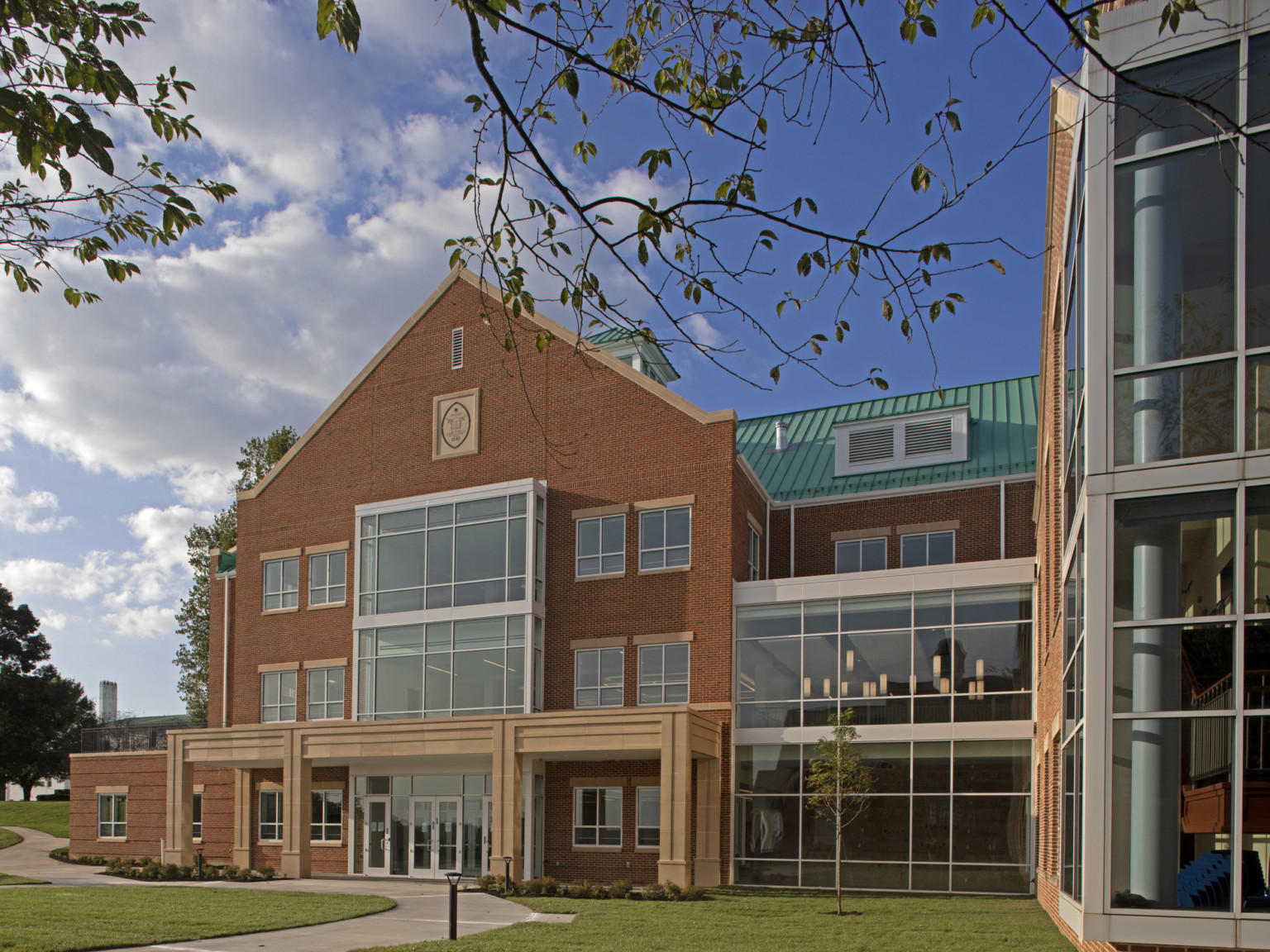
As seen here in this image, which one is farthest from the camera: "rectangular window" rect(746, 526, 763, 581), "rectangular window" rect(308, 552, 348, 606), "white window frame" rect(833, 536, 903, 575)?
"rectangular window" rect(308, 552, 348, 606)

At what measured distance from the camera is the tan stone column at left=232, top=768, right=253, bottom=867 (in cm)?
3066

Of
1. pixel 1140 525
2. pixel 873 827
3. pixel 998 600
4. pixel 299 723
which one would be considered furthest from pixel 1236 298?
pixel 299 723

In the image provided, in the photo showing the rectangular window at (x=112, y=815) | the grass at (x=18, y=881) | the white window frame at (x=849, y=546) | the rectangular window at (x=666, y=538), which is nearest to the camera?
the grass at (x=18, y=881)

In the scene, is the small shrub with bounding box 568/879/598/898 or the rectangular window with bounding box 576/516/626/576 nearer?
Result: the small shrub with bounding box 568/879/598/898

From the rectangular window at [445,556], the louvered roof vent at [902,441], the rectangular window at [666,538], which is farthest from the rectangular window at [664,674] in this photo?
the louvered roof vent at [902,441]

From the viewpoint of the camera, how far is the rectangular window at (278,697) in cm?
3266

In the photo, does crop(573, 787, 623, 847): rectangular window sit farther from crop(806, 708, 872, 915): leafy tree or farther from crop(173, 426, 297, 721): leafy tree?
crop(173, 426, 297, 721): leafy tree

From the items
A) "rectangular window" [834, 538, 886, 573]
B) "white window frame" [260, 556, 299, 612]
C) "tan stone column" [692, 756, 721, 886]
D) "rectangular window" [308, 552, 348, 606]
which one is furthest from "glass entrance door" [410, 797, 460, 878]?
"rectangular window" [834, 538, 886, 573]

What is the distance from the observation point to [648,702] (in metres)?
27.5

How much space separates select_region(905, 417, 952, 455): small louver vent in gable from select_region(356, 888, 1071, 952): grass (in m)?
11.8

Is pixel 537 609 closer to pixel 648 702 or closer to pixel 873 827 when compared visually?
pixel 648 702

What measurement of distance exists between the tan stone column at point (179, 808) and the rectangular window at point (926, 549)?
2058cm

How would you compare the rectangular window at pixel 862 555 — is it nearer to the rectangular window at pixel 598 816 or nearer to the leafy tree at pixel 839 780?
the leafy tree at pixel 839 780

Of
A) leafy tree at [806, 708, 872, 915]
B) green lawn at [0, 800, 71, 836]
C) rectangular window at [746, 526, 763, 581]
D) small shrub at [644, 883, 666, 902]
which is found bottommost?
green lawn at [0, 800, 71, 836]
